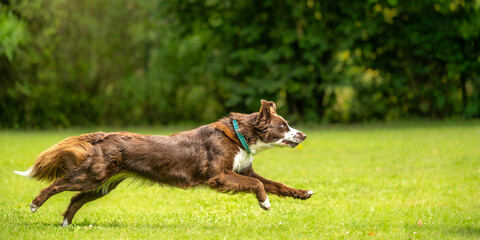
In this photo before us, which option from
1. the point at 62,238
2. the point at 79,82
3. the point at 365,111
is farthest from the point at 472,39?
the point at 62,238

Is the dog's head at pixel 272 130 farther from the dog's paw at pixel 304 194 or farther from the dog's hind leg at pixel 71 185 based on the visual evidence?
the dog's hind leg at pixel 71 185

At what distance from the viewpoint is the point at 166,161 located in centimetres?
700

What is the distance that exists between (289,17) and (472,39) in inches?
258

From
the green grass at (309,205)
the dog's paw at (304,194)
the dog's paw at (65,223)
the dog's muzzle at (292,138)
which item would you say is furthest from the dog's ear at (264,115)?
the dog's paw at (65,223)

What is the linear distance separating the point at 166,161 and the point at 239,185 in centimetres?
89

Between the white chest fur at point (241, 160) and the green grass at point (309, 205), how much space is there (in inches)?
26.4

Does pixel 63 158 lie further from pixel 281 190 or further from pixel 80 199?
pixel 281 190

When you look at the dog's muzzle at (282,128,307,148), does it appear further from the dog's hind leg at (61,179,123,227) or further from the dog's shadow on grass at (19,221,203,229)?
the dog's hind leg at (61,179,123,227)

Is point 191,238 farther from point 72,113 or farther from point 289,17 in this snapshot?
point 72,113

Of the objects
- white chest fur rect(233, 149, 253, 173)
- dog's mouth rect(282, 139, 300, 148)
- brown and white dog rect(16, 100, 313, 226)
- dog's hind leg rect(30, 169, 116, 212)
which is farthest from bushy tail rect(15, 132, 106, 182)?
dog's mouth rect(282, 139, 300, 148)

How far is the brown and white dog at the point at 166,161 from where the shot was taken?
680 centimetres

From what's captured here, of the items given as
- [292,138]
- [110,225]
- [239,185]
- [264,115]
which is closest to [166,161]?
[239,185]

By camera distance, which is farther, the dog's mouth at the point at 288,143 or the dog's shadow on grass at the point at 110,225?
the dog's mouth at the point at 288,143

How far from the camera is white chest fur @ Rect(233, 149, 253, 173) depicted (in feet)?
23.4
